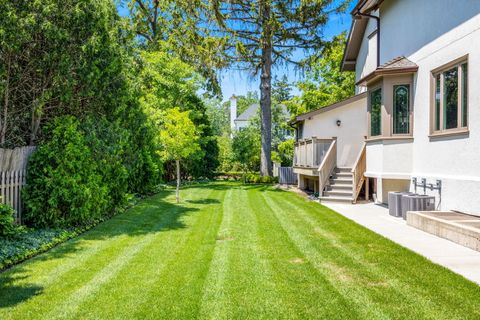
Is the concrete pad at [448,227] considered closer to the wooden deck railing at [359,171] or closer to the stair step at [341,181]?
the wooden deck railing at [359,171]

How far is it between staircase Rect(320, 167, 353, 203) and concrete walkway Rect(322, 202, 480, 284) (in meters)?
1.99

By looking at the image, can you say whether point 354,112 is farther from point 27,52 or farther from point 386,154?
point 27,52

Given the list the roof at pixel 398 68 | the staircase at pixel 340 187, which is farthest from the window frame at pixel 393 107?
the staircase at pixel 340 187

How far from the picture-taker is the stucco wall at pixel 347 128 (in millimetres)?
16275

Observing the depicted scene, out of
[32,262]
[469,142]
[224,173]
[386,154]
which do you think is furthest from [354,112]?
[224,173]

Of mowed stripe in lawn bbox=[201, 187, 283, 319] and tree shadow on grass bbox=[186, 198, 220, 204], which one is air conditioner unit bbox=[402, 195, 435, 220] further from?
tree shadow on grass bbox=[186, 198, 220, 204]

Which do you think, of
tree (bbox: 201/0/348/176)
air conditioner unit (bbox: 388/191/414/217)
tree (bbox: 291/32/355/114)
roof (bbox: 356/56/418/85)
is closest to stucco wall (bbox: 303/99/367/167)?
roof (bbox: 356/56/418/85)

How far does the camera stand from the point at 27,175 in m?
8.20

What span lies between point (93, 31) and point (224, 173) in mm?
23803

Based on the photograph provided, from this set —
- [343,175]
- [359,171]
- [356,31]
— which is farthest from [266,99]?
[359,171]

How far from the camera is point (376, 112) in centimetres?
1177

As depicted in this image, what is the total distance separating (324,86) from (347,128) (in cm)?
1099

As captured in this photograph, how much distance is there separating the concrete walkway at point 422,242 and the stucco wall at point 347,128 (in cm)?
530

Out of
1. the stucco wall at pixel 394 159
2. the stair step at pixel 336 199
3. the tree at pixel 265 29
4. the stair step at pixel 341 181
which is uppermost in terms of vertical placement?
the tree at pixel 265 29
